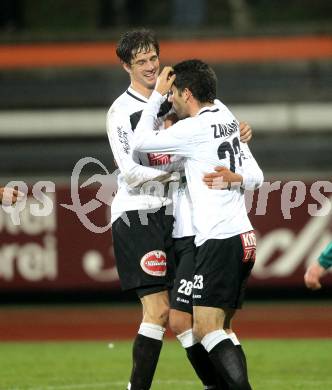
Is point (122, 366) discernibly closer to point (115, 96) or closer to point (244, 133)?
point (244, 133)

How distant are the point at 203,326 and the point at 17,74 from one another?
29.9 feet

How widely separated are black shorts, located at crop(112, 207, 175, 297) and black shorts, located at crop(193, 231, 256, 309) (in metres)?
0.48

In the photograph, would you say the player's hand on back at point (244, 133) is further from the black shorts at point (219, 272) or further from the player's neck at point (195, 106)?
the black shorts at point (219, 272)

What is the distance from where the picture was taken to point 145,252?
649 cm

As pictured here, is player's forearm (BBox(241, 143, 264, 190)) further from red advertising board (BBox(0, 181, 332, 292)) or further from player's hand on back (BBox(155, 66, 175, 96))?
red advertising board (BBox(0, 181, 332, 292))

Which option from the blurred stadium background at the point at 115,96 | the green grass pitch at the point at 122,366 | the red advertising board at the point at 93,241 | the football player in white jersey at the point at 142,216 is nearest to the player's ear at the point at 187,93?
the football player in white jersey at the point at 142,216

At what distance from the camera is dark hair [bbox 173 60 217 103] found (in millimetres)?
6078

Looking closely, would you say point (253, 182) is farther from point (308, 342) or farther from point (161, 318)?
point (308, 342)

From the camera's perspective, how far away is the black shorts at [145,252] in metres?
6.48

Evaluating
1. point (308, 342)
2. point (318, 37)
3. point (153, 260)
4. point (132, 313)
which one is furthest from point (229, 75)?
point (153, 260)

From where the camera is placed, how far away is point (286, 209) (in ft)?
42.9

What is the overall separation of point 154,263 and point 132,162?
0.62m

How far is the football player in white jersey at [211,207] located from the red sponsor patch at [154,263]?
0.45 m

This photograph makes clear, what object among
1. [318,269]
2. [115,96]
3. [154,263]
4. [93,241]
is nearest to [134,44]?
[154,263]
